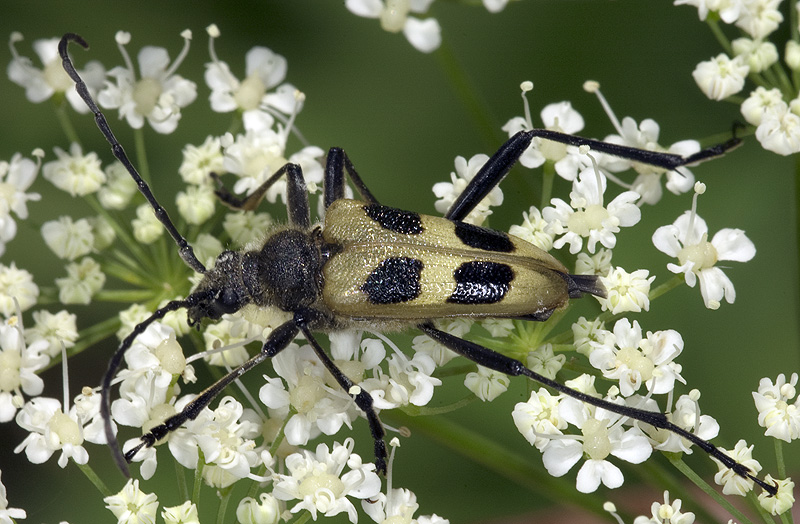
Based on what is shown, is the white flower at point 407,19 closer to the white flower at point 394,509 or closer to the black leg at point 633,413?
the black leg at point 633,413

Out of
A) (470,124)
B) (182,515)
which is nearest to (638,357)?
(182,515)

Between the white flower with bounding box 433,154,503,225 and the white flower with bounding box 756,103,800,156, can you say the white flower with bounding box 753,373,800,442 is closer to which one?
the white flower with bounding box 756,103,800,156

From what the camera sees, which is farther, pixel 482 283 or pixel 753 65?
pixel 753 65

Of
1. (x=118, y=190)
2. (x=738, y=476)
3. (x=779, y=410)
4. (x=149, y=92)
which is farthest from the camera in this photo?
(x=149, y=92)

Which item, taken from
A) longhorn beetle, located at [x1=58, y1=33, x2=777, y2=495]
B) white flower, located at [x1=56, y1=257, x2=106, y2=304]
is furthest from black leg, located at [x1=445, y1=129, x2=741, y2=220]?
white flower, located at [x1=56, y1=257, x2=106, y2=304]

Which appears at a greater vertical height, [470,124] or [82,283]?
[82,283]

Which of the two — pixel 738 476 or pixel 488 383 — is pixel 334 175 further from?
pixel 738 476

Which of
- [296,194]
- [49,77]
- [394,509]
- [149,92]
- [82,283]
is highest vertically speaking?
[49,77]
